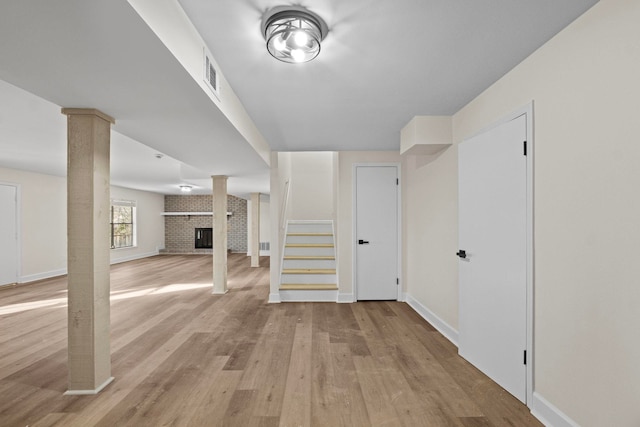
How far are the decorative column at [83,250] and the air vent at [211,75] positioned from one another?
0.95m

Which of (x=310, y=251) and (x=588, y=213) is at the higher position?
(x=588, y=213)

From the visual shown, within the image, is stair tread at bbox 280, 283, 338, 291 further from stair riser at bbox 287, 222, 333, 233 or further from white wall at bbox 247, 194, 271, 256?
white wall at bbox 247, 194, 271, 256

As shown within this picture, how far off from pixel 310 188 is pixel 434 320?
5143mm

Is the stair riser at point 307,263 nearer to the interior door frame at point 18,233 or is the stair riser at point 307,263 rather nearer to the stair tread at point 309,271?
the stair tread at point 309,271

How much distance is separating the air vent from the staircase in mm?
3370

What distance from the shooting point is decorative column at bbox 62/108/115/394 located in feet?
7.53

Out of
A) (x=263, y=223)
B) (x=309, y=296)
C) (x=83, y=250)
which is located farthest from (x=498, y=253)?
(x=263, y=223)

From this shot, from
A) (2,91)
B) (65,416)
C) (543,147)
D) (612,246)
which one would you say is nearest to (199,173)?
(2,91)

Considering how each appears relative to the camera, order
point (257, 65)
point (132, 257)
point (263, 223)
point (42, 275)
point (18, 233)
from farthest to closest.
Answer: point (263, 223), point (132, 257), point (42, 275), point (18, 233), point (257, 65)

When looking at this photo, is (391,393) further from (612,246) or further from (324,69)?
(324,69)

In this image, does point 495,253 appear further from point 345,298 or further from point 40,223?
point 40,223

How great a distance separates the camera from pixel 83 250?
7.54ft

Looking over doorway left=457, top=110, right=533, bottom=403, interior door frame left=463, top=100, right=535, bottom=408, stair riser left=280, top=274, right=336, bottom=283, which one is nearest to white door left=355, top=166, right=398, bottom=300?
stair riser left=280, top=274, right=336, bottom=283

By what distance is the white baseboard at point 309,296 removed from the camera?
4879mm
